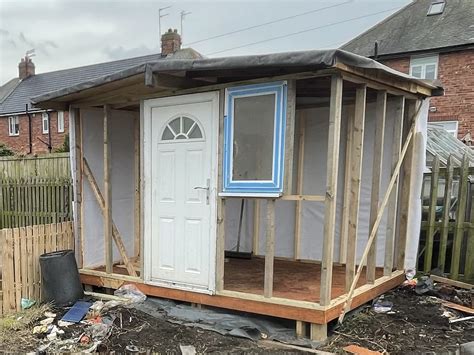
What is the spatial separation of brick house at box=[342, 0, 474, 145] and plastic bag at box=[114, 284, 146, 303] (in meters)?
9.87

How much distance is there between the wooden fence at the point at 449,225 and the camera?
5137 mm

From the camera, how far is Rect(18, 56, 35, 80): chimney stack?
2406 cm

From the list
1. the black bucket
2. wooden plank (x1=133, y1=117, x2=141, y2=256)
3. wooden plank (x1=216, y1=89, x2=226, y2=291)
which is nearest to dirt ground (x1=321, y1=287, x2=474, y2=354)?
wooden plank (x1=216, y1=89, x2=226, y2=291)

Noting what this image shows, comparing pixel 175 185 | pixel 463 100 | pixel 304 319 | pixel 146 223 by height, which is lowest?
pixel 304 319

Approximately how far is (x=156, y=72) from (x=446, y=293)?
412 cm

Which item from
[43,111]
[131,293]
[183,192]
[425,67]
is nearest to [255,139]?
[183,192]

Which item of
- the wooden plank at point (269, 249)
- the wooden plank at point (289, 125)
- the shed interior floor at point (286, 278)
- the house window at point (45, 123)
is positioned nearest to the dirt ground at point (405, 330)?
the shed interior floor at point (286, 278)

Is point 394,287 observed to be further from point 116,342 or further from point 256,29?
point 256,29

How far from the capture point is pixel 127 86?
4535 mm

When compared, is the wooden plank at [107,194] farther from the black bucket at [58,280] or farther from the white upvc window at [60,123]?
the white upvc window at [60,123]

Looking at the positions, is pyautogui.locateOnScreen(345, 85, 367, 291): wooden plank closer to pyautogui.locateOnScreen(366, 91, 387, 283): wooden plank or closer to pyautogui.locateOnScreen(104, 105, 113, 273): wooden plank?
pyautogui.locateOnScreen(366, 91, 387, 283): wooden plank

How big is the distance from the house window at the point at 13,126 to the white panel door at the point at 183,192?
20100 millimetres

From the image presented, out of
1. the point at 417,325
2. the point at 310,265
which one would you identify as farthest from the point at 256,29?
the point at 417,325

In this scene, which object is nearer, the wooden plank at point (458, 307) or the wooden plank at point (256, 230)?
the wooden plank at point (458, 307)
